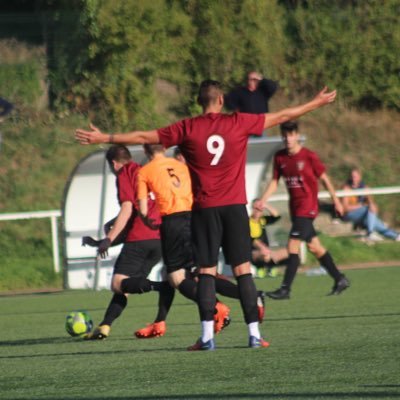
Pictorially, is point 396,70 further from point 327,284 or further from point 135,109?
point 327,284

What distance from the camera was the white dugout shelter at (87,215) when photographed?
64.2 ft

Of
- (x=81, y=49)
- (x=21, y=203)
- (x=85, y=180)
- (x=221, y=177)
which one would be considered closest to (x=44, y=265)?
(x=85, y=180)

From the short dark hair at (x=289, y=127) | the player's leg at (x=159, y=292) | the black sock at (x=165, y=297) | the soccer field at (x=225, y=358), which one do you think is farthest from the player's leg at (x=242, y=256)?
the short dark hair at (x=289, y=127)

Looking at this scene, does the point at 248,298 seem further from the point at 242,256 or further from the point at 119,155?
the point at 119,155

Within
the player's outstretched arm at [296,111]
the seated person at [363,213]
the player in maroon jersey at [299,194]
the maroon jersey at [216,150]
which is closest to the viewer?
the player's outstretched arm at [296,111]

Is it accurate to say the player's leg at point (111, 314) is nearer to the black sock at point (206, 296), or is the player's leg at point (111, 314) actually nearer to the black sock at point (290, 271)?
the black sock at point (206, 296)

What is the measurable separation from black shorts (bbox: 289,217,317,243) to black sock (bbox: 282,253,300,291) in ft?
0.80

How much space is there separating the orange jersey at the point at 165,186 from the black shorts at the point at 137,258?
0.64 meters

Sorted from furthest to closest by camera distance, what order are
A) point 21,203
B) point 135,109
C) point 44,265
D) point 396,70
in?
point 396,70 → point 135,109 → point 21,203 → point 44,265

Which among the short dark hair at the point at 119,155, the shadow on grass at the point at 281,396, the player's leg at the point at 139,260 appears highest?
the short dark hair at the point at 119,155

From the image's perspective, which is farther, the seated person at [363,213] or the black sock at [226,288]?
the seated person at [363,213]

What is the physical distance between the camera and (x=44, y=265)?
22.0 m

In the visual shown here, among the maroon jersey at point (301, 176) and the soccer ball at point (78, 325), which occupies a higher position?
the maroon jersey at point (301, 176)

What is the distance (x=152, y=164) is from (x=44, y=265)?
11.3m
